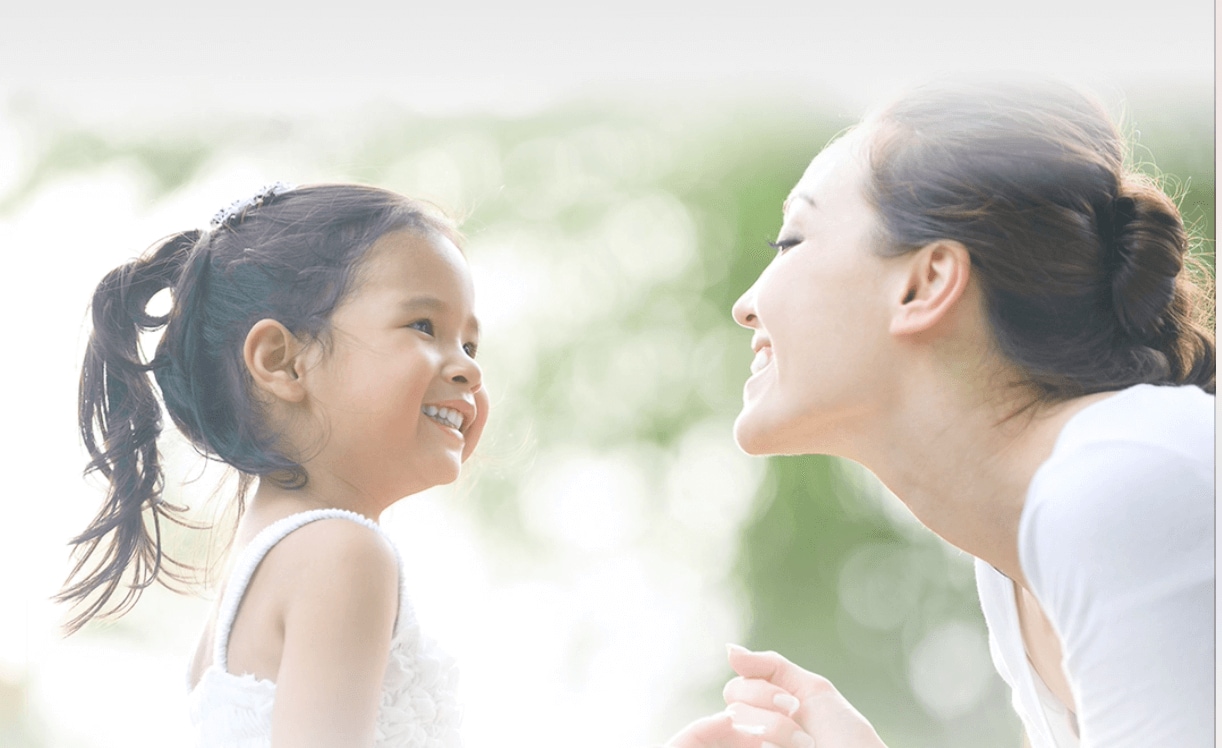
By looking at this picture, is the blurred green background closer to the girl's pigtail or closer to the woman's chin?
the girl's pigtail

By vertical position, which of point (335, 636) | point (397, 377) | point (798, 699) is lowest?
point (798, 699)

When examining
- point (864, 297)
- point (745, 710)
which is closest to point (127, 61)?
point (864, 297)

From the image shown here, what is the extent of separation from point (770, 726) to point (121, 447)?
573 millimetres

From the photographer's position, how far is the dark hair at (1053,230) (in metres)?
0.85

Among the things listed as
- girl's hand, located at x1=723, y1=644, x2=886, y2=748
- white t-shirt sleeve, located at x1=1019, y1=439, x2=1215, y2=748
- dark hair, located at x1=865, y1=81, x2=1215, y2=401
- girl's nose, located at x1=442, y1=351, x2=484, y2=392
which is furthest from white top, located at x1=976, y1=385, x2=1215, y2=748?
girl's nose, located at x1=442, y1=351, x2=484, y2=392

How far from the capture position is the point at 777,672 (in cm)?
97

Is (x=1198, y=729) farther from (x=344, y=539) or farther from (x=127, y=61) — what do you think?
(x=127, y=61)

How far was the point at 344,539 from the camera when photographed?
80cm

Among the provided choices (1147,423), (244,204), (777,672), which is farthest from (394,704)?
(1147,423)

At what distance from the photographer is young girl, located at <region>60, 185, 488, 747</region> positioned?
80 centimetres

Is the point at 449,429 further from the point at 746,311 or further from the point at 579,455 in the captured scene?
the point at 579,455

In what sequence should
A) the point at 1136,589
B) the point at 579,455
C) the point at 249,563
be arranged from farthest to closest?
the point at 579,455 → the point at 249,563 → the point at 1136,589

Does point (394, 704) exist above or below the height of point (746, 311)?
below

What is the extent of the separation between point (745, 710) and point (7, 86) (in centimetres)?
77
